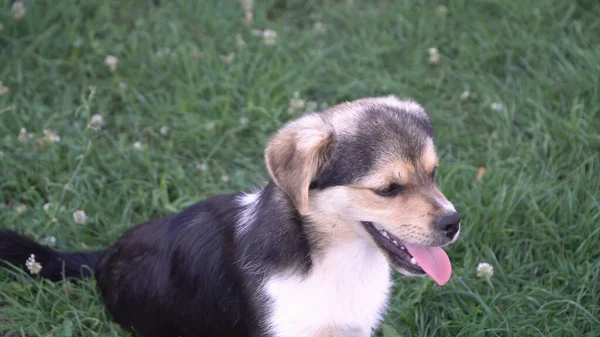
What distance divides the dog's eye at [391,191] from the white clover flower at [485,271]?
1.27 meters

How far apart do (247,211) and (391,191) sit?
73 centimetres

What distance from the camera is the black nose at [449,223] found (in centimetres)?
303

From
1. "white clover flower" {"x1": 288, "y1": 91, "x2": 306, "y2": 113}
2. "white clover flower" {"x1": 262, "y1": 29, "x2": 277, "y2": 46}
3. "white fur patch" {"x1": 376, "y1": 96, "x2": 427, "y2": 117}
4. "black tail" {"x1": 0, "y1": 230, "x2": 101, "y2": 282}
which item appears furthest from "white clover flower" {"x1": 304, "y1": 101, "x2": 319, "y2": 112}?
"black tail" {"x1": 0, "y1": 230, "x2": 101, "y2": 282}

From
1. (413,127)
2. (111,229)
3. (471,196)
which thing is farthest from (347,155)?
(111,229)

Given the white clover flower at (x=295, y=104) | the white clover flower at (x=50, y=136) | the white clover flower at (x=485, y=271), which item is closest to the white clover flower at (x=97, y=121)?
the white clover flower at (x=50, y=136)

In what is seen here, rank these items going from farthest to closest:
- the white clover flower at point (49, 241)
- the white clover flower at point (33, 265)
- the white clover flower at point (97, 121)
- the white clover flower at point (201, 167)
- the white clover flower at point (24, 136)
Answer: the white clover flower at point (97, 121) < the white clover flower at point (201, 167) < the white clover flower at point (24, 136) < the white clover flower at point (49, 241) < the white clover flower at point (33, 265)

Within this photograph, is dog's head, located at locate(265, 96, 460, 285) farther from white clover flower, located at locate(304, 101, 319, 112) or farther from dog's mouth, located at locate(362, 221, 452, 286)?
white clover flower, located at locate(304, 101, 319, 112)

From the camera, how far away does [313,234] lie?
10.3ft

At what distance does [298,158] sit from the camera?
9.75ft

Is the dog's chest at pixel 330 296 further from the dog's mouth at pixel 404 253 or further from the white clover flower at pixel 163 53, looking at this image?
the white clover flower at pixel 163 53

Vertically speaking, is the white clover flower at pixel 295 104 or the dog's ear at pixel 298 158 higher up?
the dog's ear at pixel 298 158

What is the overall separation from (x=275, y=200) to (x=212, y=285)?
1.86ft

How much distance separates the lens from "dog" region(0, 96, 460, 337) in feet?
9.99

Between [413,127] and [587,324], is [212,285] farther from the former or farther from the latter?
[587,324]
